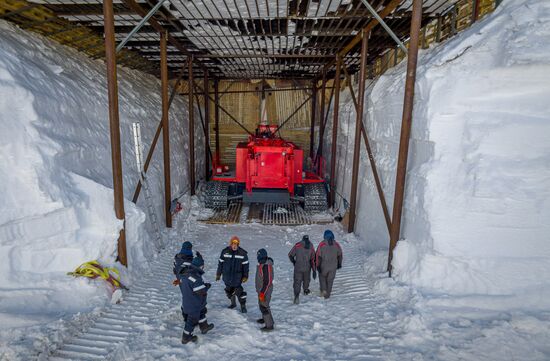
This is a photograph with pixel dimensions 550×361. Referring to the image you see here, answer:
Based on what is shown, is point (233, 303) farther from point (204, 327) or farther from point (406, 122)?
point (406, 122)

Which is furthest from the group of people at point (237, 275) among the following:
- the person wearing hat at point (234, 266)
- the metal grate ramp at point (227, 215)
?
the metal grate ramp at point (227, 215)

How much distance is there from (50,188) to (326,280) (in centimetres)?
427

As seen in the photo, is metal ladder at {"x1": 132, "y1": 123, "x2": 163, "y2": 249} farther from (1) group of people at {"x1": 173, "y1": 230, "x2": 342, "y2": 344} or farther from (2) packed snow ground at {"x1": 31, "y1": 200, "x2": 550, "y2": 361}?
(1) group of people at {"x1": 173, "y1": 230, "x2": 342, "y2": 344}

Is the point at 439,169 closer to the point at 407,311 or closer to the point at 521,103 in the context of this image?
the point at 521,103

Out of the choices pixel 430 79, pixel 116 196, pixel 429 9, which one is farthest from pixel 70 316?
pixel 429 9

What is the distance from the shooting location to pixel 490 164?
443 centimetres

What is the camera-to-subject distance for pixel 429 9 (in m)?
6.93

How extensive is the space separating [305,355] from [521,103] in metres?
4.22

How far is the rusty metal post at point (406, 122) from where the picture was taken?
15.7ft

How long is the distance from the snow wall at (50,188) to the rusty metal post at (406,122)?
4358mm

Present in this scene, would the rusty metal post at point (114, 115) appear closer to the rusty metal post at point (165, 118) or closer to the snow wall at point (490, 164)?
the rusty metal post at point (165, 118)

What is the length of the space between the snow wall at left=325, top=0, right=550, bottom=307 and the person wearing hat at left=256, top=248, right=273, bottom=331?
2141 millimetres

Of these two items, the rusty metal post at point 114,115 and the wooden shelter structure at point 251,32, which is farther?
the wooden shelter structure at point 251,32

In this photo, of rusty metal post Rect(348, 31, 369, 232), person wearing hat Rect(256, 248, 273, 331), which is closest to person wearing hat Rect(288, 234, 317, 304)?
person wearing hat Rect(256, 248, 273, 331)
